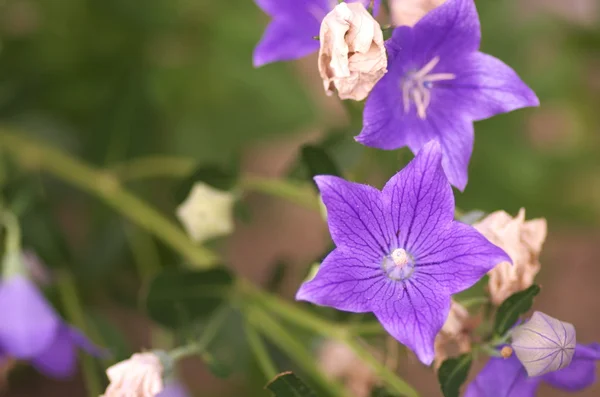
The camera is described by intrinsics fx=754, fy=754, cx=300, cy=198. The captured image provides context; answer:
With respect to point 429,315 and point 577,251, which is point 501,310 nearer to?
point 429,315

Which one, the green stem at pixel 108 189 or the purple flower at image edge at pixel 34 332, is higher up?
the green stem at pixel 108 189

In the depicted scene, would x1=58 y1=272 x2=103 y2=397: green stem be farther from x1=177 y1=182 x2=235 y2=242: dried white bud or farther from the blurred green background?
x1=177 y1=182 x2=235 y2=242: dried white bud

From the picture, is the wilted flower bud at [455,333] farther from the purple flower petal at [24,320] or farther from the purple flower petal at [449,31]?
the purple flower petal at [24,320]

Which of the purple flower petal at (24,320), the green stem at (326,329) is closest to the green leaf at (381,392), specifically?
the green stem at (326,329)

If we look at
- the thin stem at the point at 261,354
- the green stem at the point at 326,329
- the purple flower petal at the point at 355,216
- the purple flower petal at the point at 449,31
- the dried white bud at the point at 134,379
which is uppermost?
the purple flower petal at the point at 449,31

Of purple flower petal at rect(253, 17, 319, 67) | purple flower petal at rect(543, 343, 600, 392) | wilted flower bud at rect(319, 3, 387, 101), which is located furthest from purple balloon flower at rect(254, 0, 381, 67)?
purple flower petal at rect(543, 343, 600, 392)

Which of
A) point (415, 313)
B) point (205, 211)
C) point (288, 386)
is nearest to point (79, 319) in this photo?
point (205, 211)
